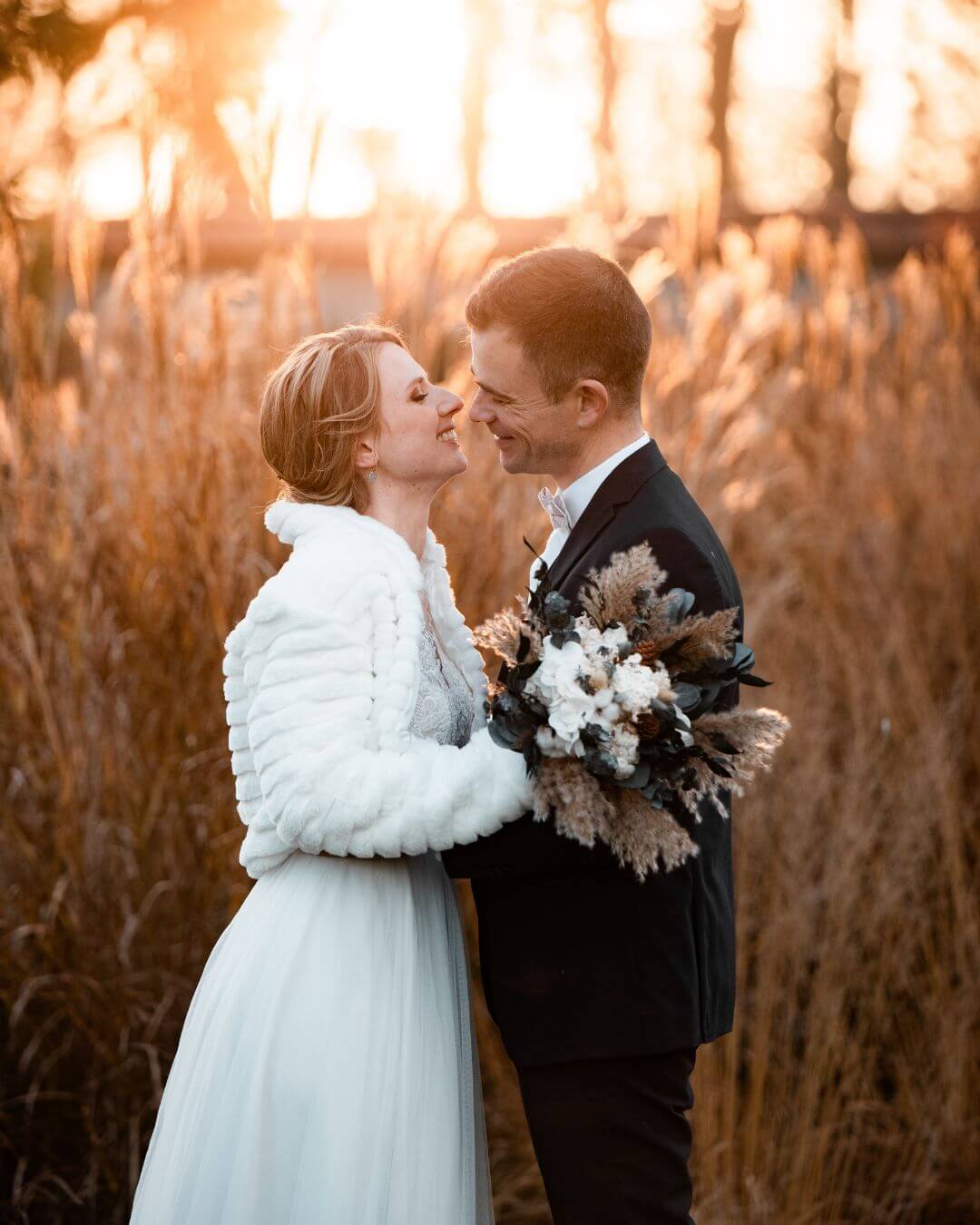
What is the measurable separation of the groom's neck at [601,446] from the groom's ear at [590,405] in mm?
25

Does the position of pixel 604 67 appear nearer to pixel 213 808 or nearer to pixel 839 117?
pixel 839 117

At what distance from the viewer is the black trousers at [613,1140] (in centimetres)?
225

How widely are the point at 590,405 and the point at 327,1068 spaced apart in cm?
132

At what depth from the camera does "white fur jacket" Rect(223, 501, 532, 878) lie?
84.0 inches

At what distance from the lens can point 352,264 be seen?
413 inches

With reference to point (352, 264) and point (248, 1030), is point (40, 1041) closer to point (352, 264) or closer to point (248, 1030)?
point (248, 1030)

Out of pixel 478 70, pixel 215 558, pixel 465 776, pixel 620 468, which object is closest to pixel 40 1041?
pixel 215 558

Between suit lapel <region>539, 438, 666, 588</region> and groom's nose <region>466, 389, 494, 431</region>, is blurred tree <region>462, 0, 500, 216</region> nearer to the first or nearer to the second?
groom's nose <region>466, 389, 494, 431</region>

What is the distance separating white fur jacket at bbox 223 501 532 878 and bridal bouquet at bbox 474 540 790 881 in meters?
0.14

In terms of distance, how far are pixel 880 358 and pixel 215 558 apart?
408cm

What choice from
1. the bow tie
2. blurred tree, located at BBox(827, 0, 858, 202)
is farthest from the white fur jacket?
blurred tree, located at BBox(827, 0, 858, 202)

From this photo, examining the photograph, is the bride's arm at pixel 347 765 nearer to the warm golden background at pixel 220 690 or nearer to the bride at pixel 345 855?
the bride at pixel 345 855

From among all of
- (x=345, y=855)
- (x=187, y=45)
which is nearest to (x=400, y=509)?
(x=345, y=855)

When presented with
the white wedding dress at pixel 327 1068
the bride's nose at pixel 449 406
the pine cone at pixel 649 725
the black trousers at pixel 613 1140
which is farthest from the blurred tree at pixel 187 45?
the black trousers at pixel 613 1140
